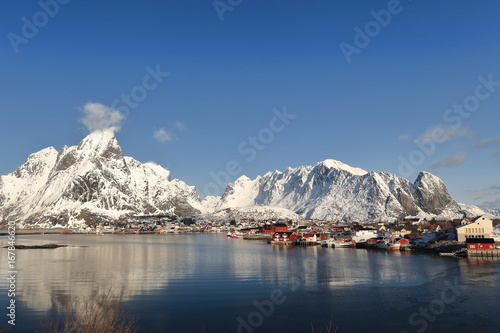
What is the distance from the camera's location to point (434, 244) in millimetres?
61969

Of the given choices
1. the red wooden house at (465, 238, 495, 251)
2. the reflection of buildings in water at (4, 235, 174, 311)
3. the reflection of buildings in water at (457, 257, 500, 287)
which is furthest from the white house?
the reflection of buildings in water at (4, 235, 174, 311)

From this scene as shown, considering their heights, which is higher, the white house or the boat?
the white house

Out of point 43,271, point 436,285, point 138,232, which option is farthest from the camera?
point 138,232

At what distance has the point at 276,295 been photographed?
26281mm

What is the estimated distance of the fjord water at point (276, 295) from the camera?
1988 cm

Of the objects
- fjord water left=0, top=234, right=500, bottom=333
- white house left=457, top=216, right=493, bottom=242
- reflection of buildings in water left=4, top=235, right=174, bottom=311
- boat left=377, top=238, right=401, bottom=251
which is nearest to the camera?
fjord water left=0, top=234, right=500, bottom=333

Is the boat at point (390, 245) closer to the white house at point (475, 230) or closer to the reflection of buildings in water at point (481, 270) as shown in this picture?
the white house at point (475, 230)

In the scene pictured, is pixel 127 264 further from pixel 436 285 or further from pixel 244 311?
pixel 436 285

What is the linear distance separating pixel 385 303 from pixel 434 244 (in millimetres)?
43960

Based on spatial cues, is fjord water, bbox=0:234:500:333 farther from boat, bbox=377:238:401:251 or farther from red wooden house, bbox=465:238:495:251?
boat, bbox=377:238:401:251

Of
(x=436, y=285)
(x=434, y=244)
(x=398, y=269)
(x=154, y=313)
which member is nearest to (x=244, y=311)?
(x=154, y=313)

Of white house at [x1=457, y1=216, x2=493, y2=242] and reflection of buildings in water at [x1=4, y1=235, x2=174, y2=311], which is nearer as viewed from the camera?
reflection of buildings in water at [x1=4, y1=235, x2=174, y2=311]

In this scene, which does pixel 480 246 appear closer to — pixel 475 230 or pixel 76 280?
pixel 475 230

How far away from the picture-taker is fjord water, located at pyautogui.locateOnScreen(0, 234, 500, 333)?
1988 centimetres
